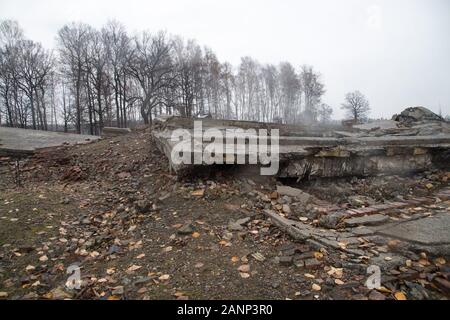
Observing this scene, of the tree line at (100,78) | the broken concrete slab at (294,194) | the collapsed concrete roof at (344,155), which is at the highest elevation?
the tree line at (100,78)

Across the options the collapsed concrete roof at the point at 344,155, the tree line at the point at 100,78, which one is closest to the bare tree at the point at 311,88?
the tree line at the point at 100,78

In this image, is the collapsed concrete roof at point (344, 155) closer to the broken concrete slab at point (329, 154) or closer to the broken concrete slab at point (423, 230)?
the broken concrete slab at point (329, 154)

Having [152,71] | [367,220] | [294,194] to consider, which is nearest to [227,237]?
[294,194]

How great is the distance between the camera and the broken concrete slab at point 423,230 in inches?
111

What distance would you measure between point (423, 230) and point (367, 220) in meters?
0.55

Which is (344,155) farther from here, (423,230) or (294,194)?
(423,230)

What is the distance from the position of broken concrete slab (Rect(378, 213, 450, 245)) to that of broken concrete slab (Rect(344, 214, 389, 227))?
0.12 m

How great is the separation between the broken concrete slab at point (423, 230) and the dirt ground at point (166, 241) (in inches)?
12.6

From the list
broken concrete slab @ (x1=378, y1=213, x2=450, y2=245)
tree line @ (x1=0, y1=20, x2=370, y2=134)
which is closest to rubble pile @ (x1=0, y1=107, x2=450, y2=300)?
broken concrete slab @ (x1=378, y1=213, x2=450, y2=245)

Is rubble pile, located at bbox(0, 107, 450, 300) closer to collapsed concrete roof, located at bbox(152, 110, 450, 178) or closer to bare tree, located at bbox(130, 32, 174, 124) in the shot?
collapsed concrete roof, located at bbox(152, 110, 450, 178)

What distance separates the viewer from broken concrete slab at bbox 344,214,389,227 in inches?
127

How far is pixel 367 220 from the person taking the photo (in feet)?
10.8
